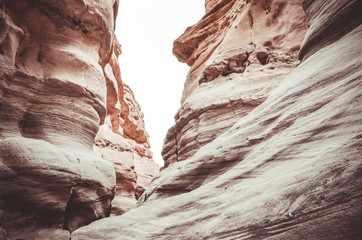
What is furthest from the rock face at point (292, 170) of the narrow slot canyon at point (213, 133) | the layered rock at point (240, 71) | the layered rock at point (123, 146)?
the layered rock at point (123, 146)

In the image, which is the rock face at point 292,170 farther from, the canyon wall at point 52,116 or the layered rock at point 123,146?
the layered rock at point 123,146

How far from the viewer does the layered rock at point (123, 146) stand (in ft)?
43.9

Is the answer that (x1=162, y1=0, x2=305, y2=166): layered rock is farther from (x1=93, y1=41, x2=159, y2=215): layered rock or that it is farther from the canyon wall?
(x1=93, y1=41, x2=159, y2=215): layered rock

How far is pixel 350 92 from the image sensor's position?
Answer: 3.06 metres

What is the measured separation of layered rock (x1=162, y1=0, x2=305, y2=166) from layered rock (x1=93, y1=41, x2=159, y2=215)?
4533 millimetres

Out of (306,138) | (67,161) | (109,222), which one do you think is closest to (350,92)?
(306,138)

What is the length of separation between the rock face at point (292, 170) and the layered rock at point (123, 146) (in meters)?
8.62

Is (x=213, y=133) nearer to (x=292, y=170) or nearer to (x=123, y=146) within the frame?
(x=292, y=170)

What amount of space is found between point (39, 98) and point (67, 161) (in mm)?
2381

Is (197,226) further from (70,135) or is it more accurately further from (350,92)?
(70,135)

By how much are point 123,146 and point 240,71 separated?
30.1ft

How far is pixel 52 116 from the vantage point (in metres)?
6.50

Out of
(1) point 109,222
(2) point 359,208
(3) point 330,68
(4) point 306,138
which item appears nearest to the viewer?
(2) point 359,208

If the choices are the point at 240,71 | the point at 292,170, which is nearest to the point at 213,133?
the point at 240,71
